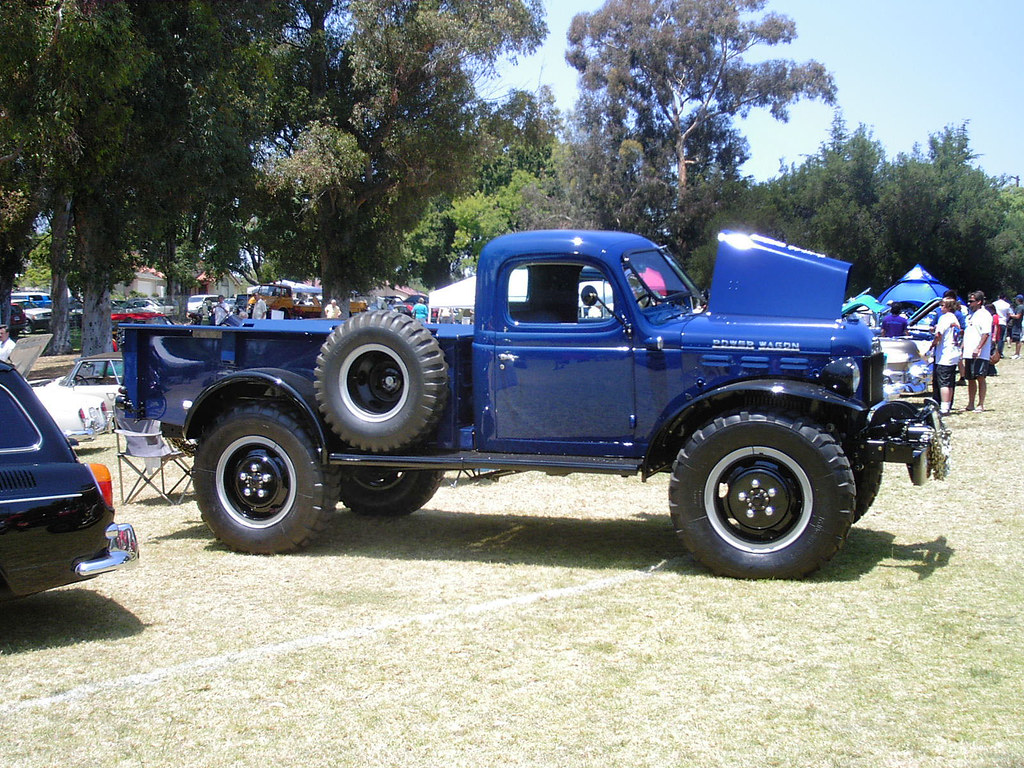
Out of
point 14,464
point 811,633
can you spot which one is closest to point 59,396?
point 14,464

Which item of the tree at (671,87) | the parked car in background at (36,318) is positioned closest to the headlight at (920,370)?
the tree at (671,87)

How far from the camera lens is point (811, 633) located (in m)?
5.42

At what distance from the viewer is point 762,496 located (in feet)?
20.9

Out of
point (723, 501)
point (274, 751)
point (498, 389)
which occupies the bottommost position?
point (274, 751)

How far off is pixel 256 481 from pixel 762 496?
11.9ft

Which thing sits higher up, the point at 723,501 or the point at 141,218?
the point at 141,218

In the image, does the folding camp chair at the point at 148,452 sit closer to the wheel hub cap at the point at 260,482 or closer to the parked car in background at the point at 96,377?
the wheel hub cap at the point at 260,482

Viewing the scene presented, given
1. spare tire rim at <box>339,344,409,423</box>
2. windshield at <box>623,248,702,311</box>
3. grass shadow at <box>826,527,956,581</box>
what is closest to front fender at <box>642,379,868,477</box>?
windshield at <box>623,248,702,311</box>

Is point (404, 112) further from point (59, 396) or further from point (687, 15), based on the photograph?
point (687, 15)

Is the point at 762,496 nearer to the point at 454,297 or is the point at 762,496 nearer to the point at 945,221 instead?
the point at 454,297

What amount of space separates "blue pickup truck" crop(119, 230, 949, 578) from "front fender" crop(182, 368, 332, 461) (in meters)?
0.02

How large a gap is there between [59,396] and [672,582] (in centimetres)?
989

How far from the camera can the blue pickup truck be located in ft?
20.9

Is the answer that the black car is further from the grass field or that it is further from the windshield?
the windshield
